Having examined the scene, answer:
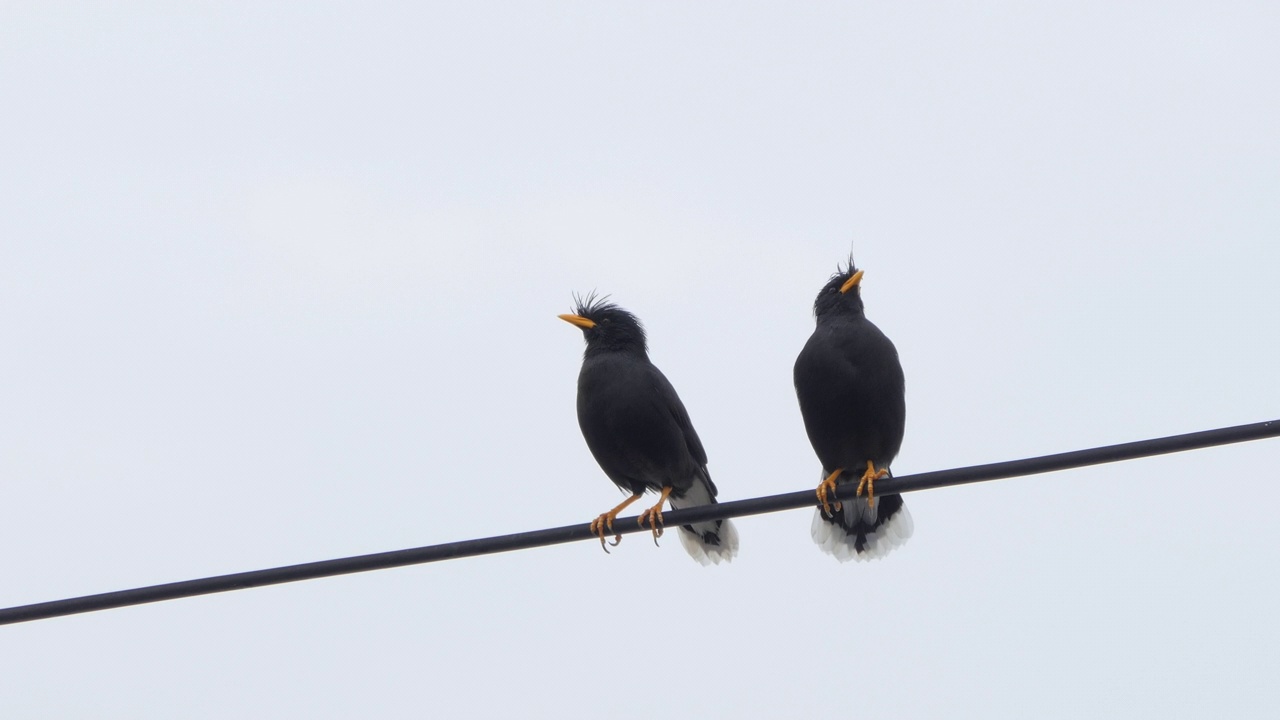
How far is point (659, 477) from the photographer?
7.77 meters

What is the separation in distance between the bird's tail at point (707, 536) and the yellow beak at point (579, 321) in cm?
117

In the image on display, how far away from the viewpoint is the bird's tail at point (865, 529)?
24.5 ft

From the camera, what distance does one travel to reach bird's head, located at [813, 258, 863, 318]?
7.59 metres

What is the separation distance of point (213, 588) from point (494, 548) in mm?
918

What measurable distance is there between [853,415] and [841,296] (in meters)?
0.90

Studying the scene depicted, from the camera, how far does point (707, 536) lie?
26.4 feet

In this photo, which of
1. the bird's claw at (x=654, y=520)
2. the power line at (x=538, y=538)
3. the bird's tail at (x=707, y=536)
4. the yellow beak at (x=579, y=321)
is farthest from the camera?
the yellow beak at (x=579, y=321)

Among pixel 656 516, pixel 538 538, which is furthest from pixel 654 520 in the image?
pixel 538 538

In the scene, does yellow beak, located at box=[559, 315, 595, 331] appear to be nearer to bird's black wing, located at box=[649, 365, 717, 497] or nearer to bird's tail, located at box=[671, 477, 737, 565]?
bird's black wing, located at box=[649, 365, 717, 497]

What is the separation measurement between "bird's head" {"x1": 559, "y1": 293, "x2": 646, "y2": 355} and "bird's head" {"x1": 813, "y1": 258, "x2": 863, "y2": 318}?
112cm

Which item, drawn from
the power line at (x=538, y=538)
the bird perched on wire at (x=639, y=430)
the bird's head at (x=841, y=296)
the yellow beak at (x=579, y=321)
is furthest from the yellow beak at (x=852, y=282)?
the power line at (x=538, y=538)

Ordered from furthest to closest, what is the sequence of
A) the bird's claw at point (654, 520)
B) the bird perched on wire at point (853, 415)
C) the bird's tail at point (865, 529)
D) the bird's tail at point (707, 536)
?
1. the bird's tail at point (707, 536)
2. the bird's tail at point (865, 529)
3. the bird perched on wire at point (853, 415)
4. the bird's claw at point (654, 520)

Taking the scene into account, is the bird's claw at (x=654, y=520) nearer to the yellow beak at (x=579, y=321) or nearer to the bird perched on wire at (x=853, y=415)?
the bird perched on wire at (x=853, y=415)

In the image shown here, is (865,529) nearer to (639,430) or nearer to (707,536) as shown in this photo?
(707,536)
